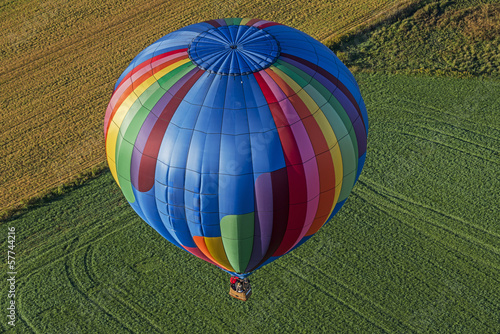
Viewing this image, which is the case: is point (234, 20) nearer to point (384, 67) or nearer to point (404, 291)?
point (404, 291)

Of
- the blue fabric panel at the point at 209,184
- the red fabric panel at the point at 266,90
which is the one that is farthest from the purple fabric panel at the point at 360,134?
the blue fabric panel at the point at 209,184

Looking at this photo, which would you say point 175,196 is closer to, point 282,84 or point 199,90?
point 199,90

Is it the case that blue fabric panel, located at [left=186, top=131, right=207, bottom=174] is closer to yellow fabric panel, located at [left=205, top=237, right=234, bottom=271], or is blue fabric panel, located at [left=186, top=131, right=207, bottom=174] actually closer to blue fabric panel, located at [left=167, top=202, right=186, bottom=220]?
blue fabric panel, located at [left=167, top=202, right=186, bottom=220]

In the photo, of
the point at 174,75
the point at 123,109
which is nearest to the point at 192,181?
the point at 174,75

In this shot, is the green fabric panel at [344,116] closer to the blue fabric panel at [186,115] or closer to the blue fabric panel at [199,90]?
the blue fabric panel at [199,90]

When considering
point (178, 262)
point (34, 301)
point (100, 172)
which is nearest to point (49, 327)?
point (34, 301)

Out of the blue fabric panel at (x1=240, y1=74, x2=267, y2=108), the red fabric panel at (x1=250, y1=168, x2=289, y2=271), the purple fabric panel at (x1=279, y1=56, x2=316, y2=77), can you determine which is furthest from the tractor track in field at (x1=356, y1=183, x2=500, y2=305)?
the blue fabric panel at (x1=240, y1=74, x2=267, y2=108)
